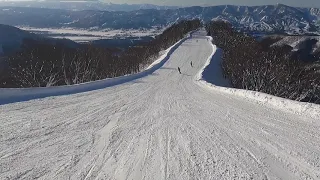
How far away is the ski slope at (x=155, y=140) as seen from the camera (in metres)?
7.96

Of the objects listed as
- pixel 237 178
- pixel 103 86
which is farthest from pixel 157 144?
pixel 103 86

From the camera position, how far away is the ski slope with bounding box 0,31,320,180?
7.96 meters

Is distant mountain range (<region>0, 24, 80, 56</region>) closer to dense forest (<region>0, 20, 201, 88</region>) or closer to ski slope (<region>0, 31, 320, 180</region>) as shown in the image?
dense forest (<region>0, 20, 201, 88</region>)

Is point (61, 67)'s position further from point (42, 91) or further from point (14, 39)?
point (14, 39)

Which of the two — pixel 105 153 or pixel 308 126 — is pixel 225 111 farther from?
pixel 105 153

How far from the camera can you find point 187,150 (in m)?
9.30

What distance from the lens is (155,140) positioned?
1023 cm

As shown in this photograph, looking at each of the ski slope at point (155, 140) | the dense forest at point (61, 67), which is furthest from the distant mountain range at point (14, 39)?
the ski slope at point (155, 140)

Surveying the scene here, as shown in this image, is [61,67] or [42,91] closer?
[42,91]

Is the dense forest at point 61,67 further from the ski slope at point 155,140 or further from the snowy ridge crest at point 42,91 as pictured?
the ski slope at point 155,140

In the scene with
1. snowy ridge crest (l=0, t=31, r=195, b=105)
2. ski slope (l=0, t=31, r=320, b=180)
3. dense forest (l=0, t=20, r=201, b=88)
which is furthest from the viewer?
dense forest (l=0, t=20, r=201, b=88)

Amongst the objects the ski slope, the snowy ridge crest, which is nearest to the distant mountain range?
the snowy ridge crest

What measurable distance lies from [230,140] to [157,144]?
2.04m

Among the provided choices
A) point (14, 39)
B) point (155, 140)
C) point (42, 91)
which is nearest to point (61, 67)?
point (42, 91)
